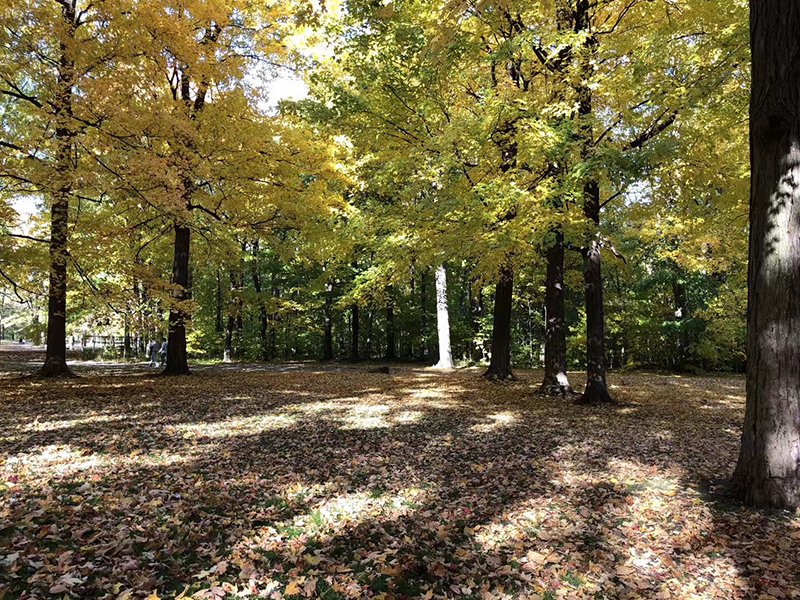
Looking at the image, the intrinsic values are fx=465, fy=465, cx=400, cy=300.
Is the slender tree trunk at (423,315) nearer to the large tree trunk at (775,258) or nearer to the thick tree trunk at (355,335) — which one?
the thick tree trunk at (355,335)

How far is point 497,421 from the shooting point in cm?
830

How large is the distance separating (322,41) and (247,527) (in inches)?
539

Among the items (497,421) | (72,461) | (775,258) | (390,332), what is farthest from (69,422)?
(390,332)

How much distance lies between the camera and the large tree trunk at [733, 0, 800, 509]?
13.2 feet

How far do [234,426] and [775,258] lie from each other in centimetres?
734

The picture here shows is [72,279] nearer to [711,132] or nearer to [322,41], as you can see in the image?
[322,41]

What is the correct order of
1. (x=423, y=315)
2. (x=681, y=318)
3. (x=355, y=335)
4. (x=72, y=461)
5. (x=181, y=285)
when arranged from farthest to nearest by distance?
(x=355, y=335) < (x=423, y=315) < (x=681, y=318) < (x=181, y=285) < (x=72, y=461)

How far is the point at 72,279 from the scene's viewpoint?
408 inches

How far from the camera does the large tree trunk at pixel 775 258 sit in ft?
13.2

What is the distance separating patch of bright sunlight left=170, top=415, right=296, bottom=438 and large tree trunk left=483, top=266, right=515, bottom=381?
25.0 feet

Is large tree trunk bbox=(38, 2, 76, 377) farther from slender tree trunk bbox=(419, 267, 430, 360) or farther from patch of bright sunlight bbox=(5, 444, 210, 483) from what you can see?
slender tree trunk bbox=(419, 267, 430, 360)

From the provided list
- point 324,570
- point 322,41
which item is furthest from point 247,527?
point 322,41

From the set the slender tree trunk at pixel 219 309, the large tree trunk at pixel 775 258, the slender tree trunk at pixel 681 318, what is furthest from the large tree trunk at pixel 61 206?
the slender tree trunk at pixel 681 318

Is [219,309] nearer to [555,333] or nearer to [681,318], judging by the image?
[555,333]
